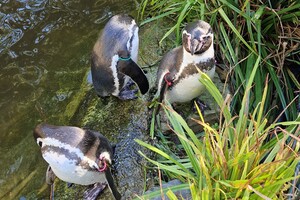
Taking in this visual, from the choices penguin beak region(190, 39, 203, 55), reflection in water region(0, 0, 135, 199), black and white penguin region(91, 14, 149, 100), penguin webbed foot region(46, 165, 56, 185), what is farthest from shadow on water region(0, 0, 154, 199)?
penguin beak region(190, 39, 203, 55)

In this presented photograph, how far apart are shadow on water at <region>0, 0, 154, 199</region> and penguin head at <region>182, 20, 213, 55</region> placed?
62 centimetres

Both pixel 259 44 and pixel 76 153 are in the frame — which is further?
pixel 259 44

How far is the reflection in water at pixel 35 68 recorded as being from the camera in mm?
3404

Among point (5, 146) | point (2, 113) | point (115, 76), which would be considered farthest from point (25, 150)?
point (115, 76)

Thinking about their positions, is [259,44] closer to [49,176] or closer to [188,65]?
[188,65]

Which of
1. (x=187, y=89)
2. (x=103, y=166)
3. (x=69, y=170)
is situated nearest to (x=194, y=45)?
(x=187, y=89)

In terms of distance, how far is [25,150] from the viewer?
3.49 metres

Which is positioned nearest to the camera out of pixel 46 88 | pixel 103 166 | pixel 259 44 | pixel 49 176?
pixel 103 166

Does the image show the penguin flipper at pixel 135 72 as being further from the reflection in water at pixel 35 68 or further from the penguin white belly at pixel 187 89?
the reflection in water at pixel 35 68

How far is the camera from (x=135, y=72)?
312 centimetres

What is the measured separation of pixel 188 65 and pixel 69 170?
0.90 meters

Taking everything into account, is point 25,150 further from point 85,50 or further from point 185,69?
point 185,69

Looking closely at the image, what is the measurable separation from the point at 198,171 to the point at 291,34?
4.45 ft

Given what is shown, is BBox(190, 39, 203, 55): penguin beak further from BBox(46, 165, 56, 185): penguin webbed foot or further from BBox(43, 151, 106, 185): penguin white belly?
BBox(46, 165, 56, 185): penguin webbed foot
